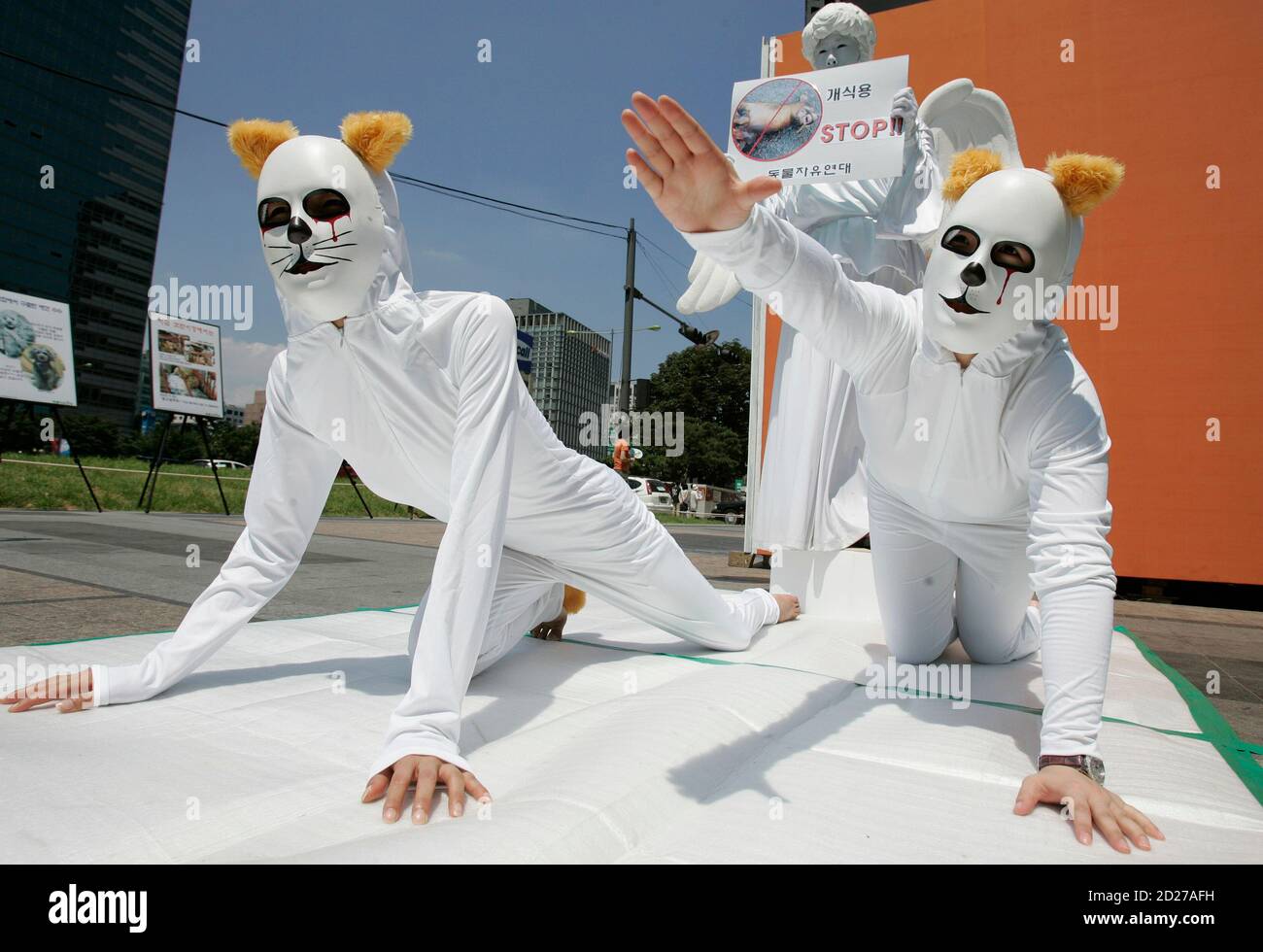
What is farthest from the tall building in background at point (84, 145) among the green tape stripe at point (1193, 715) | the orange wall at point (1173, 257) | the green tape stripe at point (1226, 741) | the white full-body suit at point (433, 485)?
the green tape stripe at point (1226, 741)

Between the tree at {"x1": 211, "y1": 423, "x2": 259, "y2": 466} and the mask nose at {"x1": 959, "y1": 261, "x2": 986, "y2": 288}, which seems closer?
the mask nose at {"x1": 959, "y1": 261, "x2": 986, "y2": 288}

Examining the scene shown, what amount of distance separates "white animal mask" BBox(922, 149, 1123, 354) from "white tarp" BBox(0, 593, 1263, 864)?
1058mm

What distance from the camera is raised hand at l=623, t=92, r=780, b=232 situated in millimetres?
1388

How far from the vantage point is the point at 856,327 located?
1.90 m

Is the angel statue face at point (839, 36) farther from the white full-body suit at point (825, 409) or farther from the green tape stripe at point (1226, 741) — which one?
the green tape stripe at point (1226, 741)

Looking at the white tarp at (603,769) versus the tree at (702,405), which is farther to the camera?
the tree at (702,405)

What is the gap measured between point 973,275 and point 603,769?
4.57ft

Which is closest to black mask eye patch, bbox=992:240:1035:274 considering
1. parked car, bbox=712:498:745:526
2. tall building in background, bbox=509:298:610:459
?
parked car, bbox=712:498:745:526

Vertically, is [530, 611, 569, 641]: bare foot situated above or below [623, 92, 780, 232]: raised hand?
below

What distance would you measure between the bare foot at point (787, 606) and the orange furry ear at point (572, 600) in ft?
3.44

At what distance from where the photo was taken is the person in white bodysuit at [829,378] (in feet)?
12.5

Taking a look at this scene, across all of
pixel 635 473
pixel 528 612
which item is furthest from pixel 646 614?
pixel 635 473

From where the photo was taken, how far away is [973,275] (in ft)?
5.78

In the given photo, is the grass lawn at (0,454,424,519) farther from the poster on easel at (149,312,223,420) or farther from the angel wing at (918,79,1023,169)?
the angel wing at (918,79,1023,169)
